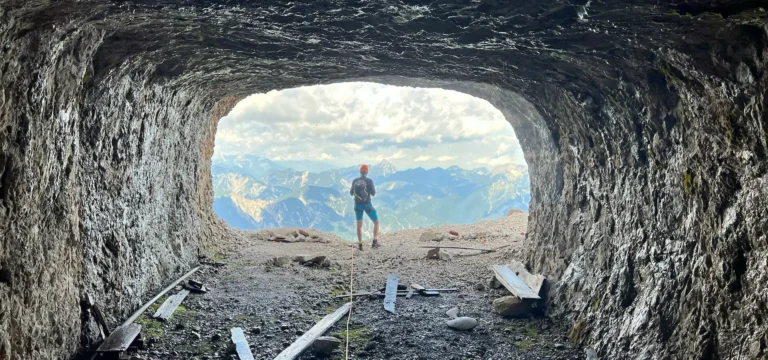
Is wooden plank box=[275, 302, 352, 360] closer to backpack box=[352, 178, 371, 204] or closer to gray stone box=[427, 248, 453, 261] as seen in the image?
gray stone box=[427, 248, 453, 261]

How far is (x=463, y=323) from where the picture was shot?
6.10m

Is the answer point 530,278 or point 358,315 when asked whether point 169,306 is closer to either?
point 358,315

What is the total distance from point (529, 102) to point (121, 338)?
6.15m

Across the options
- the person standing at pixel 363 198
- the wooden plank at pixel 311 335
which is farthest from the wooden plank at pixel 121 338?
the person standing at pixel 363 198

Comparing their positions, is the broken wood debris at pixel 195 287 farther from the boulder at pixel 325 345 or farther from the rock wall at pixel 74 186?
the boulder at pixel 325 345

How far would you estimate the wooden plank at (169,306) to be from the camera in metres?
6.14

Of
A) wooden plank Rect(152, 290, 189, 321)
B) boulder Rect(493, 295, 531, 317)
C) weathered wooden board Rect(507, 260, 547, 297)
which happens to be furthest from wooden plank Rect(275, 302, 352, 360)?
weathered wooden board Rect(507, 260, 547, 297)

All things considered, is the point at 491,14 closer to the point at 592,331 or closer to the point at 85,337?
the point at 592,331

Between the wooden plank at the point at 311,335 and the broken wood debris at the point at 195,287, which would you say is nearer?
the wooden plank at the point at 311,335

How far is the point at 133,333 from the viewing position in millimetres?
5215

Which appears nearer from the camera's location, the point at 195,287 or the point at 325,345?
the point at 325,345

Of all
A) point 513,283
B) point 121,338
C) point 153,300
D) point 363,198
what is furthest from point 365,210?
point 121,338

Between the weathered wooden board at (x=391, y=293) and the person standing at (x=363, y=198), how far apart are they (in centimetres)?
418

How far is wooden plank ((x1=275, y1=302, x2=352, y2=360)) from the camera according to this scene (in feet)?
17.0
